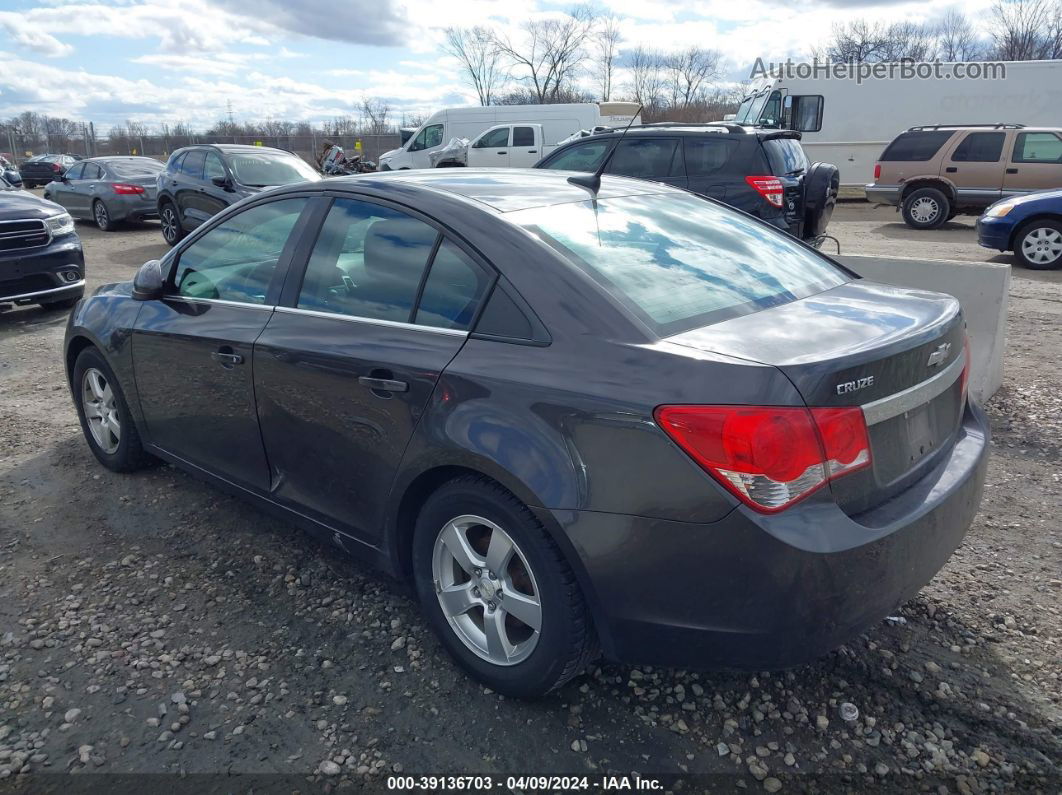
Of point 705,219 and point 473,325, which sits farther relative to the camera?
point 705,219

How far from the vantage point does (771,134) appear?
954 cm

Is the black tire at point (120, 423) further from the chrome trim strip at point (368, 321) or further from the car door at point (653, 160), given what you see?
the car door at point (653, 160)

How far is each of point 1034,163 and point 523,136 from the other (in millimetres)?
11516

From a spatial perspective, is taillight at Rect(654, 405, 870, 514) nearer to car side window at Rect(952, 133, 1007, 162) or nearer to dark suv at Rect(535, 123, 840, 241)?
dark suv at Rect(535, 123, 840, 241)

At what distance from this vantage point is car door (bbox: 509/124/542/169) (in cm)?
2083

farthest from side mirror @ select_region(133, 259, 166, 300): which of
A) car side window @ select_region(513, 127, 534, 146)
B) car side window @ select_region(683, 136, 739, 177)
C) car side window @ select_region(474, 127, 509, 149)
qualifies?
car side window @ select_region(513, 127, 534, 146)

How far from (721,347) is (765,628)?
74 centimetres

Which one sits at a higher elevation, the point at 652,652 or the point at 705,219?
the point at 705,219

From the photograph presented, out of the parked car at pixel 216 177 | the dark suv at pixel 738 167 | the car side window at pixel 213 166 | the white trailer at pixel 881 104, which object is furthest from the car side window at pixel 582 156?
the white trailer at pixel 881 104

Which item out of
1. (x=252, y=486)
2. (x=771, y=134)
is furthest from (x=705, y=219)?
(x=771, y=134)

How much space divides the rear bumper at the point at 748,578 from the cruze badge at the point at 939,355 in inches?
16.9

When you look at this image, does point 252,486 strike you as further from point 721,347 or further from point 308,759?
point 721,347

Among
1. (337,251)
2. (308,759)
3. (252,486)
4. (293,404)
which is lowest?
(308,759)

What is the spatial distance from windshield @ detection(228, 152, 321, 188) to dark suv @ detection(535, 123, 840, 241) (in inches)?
190
